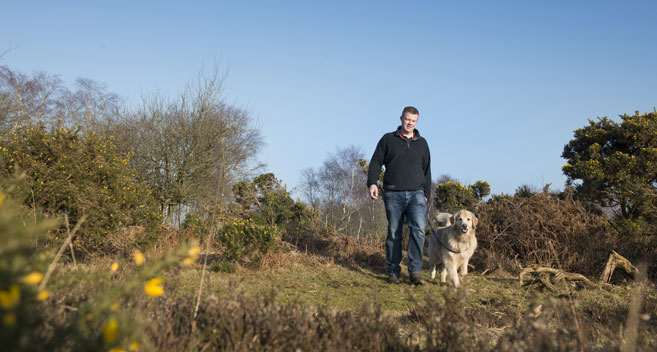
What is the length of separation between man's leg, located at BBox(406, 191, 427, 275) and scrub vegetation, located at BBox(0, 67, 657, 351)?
14.8 inches

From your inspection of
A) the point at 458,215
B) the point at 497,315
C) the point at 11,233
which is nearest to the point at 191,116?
the point at 458,215

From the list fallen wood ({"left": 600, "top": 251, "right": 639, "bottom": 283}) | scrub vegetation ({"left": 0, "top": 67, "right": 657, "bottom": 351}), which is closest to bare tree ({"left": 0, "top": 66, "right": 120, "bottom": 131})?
scrub vegetation ({"left": 0, "top": 67, "right": 657, "bottom": 351})

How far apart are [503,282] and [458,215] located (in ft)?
4.05

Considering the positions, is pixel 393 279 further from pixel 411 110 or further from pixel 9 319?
pixel 9 319

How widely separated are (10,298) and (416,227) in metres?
5.48

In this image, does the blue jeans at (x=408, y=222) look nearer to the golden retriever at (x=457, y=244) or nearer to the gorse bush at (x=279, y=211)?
the golden retriever at (x=457, y=244)

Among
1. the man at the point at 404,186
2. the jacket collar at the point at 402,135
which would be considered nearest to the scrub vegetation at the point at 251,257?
the man at the point at 404,186

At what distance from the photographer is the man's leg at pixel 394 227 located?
6102 millimetres

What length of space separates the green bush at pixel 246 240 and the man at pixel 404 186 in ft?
6.17

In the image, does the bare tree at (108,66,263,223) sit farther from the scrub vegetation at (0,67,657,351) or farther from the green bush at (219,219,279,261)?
the green bush at (219,219,279,261)

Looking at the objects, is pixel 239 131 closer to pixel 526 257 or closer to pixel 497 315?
pixel 526 257

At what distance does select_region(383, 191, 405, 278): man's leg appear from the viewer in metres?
6.10

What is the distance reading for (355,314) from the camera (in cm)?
285

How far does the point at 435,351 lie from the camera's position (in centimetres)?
238
